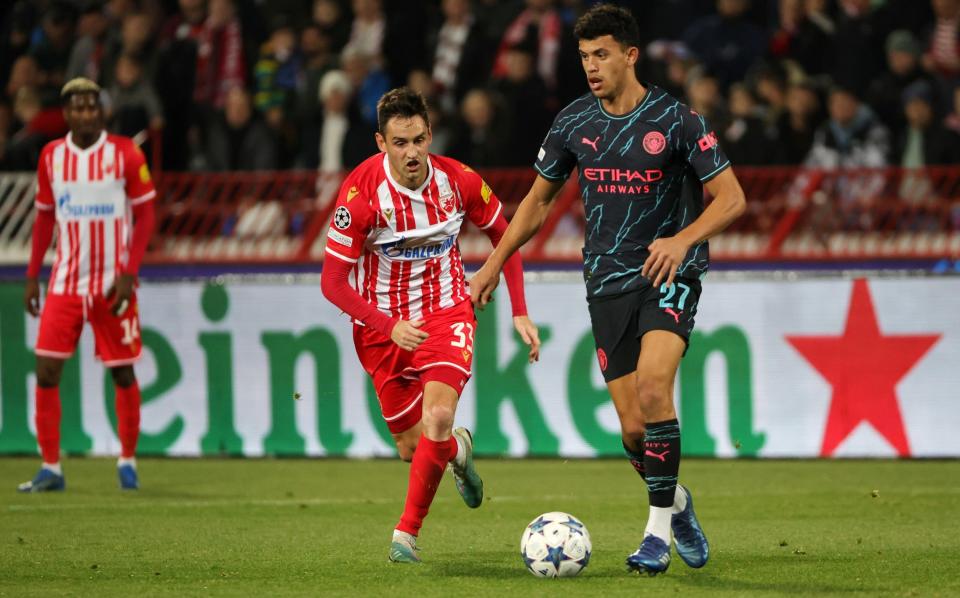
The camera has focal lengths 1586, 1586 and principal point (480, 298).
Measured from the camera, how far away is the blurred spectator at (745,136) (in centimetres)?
1297

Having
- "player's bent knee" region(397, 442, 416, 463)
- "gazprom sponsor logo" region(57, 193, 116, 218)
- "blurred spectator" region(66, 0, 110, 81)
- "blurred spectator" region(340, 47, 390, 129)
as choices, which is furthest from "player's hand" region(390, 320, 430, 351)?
"blurred spectator" region(66, 0, 110, 81)

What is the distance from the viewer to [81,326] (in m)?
10.3

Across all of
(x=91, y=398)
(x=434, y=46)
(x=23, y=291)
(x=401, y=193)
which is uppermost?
(x=434, y=46)

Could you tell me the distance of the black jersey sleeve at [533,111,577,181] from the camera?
6.84 m

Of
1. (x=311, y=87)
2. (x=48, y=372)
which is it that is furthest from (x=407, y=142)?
(x=311, y=87)

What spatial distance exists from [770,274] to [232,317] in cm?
413

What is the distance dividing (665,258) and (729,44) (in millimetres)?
9062

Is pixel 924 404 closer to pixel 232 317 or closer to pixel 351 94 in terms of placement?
pixel 232 317

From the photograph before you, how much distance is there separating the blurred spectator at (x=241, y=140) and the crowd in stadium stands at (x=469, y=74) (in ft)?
0.06

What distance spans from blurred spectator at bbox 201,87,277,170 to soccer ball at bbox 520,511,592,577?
8.80 m

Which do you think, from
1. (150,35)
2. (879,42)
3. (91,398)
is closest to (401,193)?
(91,398)

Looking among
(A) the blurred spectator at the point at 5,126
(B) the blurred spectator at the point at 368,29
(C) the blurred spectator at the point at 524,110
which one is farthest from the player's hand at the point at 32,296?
(B) the blurred spectator at the point at 368,29

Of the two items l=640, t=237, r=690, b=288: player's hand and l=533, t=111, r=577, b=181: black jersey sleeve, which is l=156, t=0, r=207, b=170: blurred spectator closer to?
l=533, t=111, r=577, b=181: black jersey sleeve

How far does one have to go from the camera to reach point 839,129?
13.1 metres
